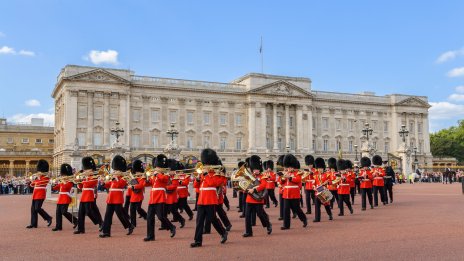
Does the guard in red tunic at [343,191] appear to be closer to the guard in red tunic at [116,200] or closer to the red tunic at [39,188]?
the guard in red tunic at [116,200]

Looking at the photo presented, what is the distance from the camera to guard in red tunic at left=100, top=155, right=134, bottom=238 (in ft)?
38.4

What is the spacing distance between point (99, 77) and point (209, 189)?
4941 centimetres

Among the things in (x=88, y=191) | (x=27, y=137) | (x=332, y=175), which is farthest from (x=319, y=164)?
(x=27, y=137)

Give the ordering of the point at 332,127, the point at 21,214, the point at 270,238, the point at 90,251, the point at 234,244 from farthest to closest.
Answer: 1. the point at 332,127
2. the point at 21,214
3. the point at 270,238
4. the point at 234,244
5. the point at 90,251

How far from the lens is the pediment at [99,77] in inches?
2192

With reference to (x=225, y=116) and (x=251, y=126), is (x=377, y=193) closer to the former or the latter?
(x=251, y=126)

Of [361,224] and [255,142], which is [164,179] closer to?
[361,224]

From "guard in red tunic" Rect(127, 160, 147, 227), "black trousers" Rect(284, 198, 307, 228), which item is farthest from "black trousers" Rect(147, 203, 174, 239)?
"black trousers" Rect(284, 198, 307, 228)

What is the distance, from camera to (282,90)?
67.4 metres

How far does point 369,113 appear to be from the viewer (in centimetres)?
7488

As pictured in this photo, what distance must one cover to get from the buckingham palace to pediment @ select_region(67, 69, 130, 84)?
0.11m

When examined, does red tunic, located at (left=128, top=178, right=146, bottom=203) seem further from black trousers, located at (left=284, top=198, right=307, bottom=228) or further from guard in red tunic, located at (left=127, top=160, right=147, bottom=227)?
black trousers, located at (left=284, top=198, right=307, bottom=228)

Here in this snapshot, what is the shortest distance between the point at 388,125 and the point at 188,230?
68.5 m

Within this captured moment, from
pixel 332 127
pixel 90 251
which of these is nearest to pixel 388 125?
pixel 332 127
